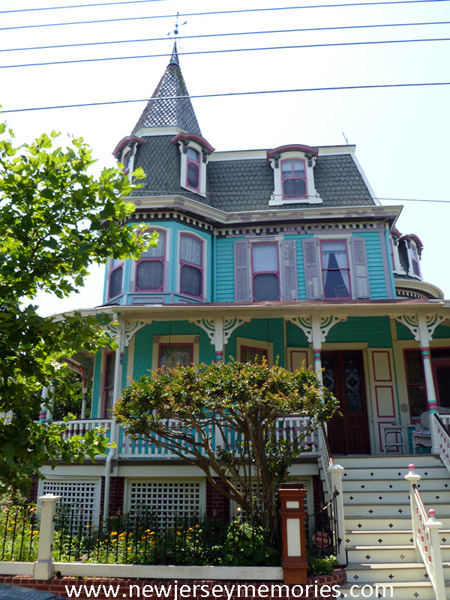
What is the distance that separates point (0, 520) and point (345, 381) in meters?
8.99

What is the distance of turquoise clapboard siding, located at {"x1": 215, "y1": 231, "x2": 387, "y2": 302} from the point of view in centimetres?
1482

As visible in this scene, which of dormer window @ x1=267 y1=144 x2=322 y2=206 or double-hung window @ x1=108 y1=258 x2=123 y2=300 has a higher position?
dormer window @ x1=267 y1=144 x2=322 y2=206

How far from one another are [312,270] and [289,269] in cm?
66

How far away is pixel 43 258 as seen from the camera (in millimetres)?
6199

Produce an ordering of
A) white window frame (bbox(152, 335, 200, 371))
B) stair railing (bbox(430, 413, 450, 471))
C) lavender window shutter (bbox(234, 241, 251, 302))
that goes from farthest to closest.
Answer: lavender window shutter (bbox(234, 241, 251, 302))
white window frame (bbox(152, 335, 200, 371))
stair railing (bbox(430, 413, 450, 471))

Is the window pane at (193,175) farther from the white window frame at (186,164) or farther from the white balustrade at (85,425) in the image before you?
the white balustrade at (85,425)

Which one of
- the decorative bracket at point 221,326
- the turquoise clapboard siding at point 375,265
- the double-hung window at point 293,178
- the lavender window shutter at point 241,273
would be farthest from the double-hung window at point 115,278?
the turquoise clapboard siding at point 375,265

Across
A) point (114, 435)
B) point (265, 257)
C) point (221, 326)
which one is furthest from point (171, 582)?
point (265, 257)

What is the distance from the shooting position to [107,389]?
1390 centimetres

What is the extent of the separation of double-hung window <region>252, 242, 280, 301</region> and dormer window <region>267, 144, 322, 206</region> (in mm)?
1508

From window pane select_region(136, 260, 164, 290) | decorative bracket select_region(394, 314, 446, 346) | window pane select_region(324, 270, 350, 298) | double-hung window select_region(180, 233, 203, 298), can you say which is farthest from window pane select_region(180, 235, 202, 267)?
decorative bracket select_region(394, 314, 446, 346)

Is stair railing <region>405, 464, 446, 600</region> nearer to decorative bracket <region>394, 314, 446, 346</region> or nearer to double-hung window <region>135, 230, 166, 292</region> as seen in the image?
decorative bracket <region>394, 314, 446, 346</region>

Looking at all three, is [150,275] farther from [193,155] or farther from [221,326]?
[193,155]

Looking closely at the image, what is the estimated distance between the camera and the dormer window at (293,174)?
52.1 ft
